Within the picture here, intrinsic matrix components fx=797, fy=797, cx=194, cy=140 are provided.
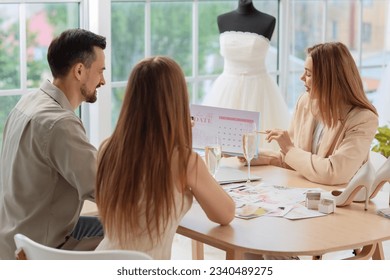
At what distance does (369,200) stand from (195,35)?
2116mm

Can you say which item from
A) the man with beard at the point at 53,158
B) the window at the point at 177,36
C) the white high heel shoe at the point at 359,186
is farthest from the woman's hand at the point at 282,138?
the window at the point at 177,36

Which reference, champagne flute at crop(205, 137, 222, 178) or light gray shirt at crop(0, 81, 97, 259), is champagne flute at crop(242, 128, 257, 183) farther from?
light gray shirt at crop(0, 81, 97, 259)

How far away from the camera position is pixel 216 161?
2.84m

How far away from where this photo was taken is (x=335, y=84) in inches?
126

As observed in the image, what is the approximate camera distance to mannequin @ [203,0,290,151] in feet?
14.8

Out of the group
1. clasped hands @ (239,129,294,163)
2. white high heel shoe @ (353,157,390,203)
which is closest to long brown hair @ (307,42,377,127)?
clasped hands @ (239,129,294,163)

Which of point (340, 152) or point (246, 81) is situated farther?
point (246, 81)

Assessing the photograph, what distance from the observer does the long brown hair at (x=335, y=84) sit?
320 cm

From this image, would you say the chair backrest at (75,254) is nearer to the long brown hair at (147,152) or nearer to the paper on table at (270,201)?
the long brown hair at (147,152)

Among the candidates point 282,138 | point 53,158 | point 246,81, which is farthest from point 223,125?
point 246,81

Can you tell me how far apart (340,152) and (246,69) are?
1.57m

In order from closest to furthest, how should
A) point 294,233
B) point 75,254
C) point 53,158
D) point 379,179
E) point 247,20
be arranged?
point 75,254 → point 294,233 → point 53,158 → point 379,179 → point 247,20

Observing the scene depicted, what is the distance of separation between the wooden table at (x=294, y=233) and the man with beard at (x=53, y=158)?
0.39 m

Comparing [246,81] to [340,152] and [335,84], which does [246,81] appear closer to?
[335,84]
